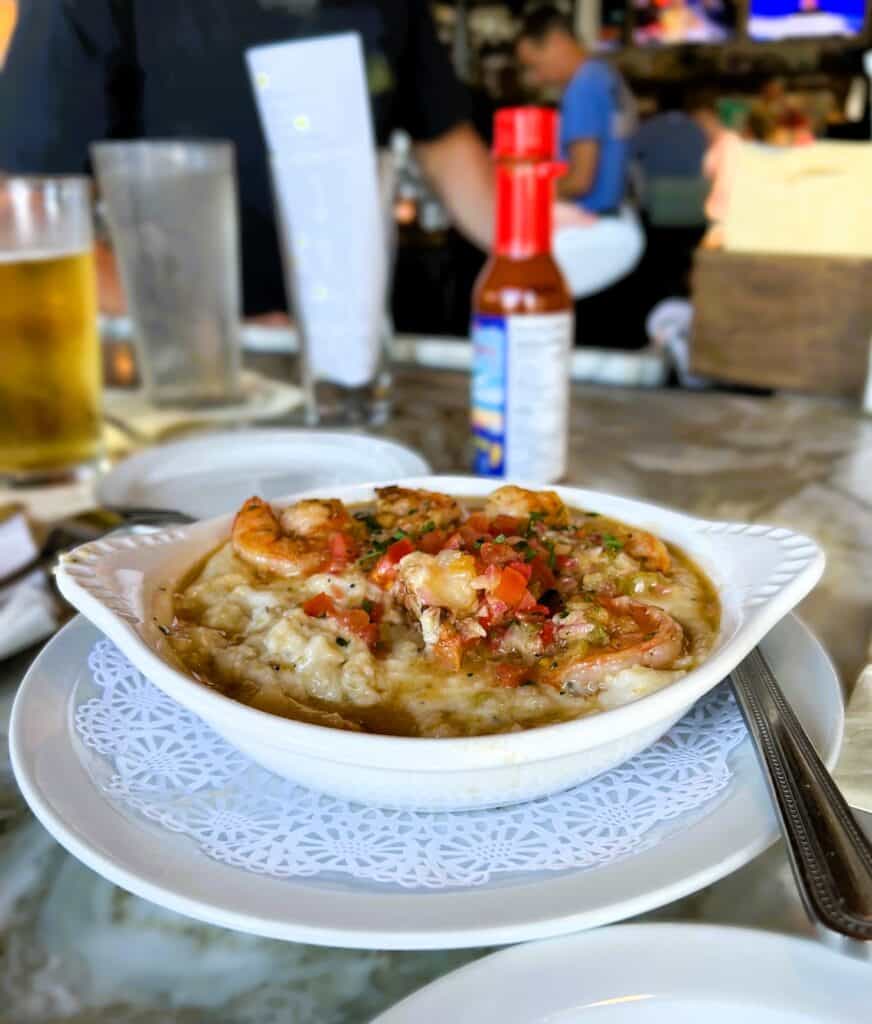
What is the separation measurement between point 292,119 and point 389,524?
0.86m

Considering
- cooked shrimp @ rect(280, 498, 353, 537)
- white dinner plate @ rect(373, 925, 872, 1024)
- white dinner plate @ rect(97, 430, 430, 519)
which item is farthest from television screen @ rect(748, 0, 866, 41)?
white dinner plate @ rect(373, 925, 872, 1024)

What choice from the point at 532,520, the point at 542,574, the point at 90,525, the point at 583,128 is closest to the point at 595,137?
the point at 583,128

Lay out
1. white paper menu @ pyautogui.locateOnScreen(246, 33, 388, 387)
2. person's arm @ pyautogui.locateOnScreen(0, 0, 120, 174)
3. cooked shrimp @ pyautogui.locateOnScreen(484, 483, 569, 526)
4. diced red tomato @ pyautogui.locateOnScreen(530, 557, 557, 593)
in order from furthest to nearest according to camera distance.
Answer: person's arm @ pyautogui.locateOnScreen(0, 0, 120, 174) < white paper menu @ pyautogui.locateOnScreen(246, 33, 388, 387) < cooked shrimp @ pyautogui.locateOnScreen(484, 483, 569, 526) < diced red tomato @ pyautogui.locateOnScreen(530, 557, 557, 593)

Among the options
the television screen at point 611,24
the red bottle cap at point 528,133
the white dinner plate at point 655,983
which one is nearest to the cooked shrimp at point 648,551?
the white dinner plate at point 655,983

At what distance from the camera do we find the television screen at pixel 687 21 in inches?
280

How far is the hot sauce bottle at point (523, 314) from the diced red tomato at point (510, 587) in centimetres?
56

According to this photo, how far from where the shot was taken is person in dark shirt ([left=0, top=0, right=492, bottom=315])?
2.29 meters

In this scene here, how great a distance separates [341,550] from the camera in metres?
0.80

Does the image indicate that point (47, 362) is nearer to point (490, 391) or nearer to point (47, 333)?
point (47, 333)

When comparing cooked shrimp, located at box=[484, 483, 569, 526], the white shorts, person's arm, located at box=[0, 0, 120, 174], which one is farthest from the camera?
the white shorts

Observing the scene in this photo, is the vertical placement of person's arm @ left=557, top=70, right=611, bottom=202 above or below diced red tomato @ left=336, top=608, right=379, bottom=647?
above

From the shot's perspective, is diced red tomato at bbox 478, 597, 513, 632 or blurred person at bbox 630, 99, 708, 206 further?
blurred person at bbox 630, 99, 708, 206

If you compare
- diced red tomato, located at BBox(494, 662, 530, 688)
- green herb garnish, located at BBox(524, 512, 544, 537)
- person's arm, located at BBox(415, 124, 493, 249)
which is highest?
person's arm, located at BBox(415, 124, 493, 249)

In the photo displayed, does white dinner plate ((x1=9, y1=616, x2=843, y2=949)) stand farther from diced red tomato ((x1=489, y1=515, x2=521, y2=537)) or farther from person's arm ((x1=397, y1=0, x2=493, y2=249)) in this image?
person's arm ((x1=397, y1=0, x2=493, y2=249))
